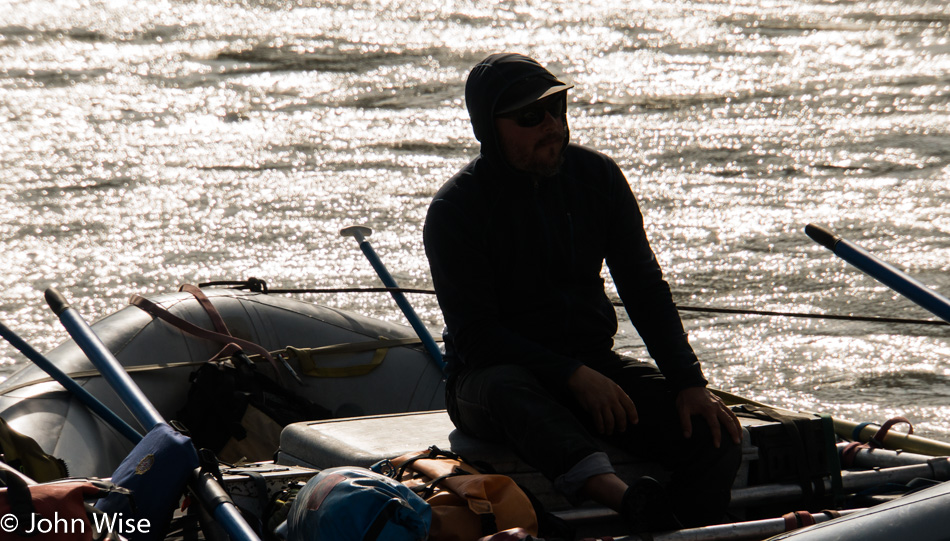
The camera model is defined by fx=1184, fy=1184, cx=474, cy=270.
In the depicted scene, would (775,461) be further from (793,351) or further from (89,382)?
(793,351)

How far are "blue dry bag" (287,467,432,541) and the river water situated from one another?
10.6ft

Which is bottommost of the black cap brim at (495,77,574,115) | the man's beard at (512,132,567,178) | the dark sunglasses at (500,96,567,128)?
the man's beard at (512,132,567,178)

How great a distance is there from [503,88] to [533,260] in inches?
15.5

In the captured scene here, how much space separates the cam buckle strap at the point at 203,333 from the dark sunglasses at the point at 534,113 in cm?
162

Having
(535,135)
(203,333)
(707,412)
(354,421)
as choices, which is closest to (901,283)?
(707,412)

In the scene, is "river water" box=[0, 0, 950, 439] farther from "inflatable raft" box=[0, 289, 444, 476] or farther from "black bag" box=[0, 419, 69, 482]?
"black bag" box=[0, 419, 69, 482]

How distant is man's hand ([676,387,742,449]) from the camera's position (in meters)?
2.60

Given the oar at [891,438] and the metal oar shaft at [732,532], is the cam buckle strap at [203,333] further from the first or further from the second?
the metal oar shaft at [732,532]

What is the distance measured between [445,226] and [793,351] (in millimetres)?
3467

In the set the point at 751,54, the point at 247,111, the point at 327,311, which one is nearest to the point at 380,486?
the point at 327,311

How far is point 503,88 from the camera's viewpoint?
264 cm

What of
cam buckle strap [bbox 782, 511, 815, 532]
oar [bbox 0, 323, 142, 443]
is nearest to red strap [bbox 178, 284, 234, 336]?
oar [bbox 0, 323, 142, 443]

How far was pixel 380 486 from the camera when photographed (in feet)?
7.11

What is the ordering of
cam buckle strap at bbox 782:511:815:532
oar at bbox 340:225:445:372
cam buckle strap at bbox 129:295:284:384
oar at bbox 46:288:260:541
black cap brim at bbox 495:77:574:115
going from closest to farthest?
oar at bbox 46:288:260:541
cam buckle strap at bbox 782:511:815:532
black cap brim at bbox 495:77:574:115
cam buckle strap at bbox 129:295:284:384
oar at bbox 340:225:445:372
